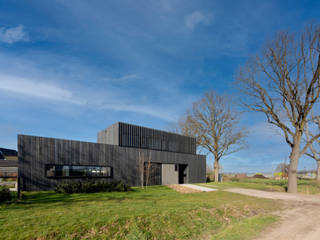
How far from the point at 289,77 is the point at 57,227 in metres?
21.4

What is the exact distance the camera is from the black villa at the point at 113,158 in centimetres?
1576

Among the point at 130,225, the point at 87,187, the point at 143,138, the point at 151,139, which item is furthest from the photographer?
the point at 151,139

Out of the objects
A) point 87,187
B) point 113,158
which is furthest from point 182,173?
point 87,187

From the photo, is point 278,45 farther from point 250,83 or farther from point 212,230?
point 212,230

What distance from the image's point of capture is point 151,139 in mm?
25094

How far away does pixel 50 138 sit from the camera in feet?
55.0

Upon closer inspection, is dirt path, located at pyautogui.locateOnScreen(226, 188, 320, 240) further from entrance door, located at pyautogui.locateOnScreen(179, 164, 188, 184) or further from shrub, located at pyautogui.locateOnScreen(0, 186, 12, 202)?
entrance door, located at pyautogui.locateOnScreen(179, 164, 188, 184)

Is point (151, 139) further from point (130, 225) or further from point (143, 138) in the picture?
point (130, 225)

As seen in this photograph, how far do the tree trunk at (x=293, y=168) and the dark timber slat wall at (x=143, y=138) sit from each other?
1294 cm

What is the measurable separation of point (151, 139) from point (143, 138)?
124cm

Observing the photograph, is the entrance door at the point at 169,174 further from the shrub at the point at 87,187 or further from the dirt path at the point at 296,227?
the dirt path at the point at 296,227

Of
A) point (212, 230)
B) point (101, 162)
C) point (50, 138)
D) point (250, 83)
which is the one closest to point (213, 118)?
point (250, 83)

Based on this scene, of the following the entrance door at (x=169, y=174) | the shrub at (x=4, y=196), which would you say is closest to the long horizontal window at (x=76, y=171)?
the shrub at (x=4, y=196)

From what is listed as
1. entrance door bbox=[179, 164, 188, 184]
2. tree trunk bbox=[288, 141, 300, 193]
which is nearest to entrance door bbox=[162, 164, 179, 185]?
entrance door bbox=[179, 164, 188, 184]
